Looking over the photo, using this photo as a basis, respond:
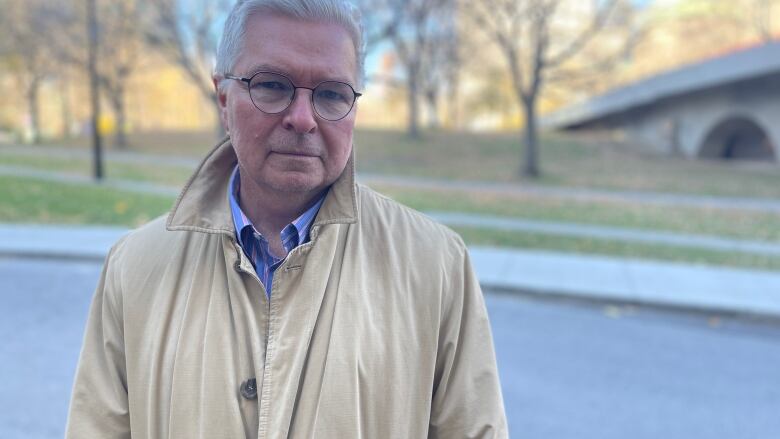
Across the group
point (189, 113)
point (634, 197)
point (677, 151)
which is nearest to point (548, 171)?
point (634, 197)

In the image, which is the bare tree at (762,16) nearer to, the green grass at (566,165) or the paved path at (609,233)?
the green grass at (566,165)

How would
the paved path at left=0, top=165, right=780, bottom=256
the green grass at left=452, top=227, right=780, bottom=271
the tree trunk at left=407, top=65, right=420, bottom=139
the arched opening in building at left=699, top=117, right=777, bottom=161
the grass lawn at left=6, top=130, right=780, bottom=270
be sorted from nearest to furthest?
the green grass at left=452, top=227, right=780, bottom=271 → the paved path at left=0, top=165, right=780, bottom=256 → the grass lawn at left=6, top=130, right=780, bottom=270 → the arched opening in building at left=699, top=117, right=777, bottom=161 → the tree trunk at left=407, top=65, right=420, bottom=139

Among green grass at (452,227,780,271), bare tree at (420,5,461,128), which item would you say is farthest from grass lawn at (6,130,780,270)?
bare tree at (420,5,461,128)

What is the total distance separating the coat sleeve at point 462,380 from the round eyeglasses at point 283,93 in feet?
1.62

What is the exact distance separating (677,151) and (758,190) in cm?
1351

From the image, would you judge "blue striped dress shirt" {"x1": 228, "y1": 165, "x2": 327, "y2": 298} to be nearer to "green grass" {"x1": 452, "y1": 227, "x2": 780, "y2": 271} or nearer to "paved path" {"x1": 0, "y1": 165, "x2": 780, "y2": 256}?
"green grass" {"x1": 452, "y1": 227, "x2": 780, "y2": 271}

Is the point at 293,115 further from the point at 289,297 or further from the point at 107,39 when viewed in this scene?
the point at 107,39

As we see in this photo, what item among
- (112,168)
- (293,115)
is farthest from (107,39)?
(293,115)

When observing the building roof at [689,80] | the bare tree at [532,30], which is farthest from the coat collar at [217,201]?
the building roof at [689,80]

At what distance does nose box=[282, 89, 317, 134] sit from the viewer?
1.52 meters

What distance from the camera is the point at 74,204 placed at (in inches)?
525

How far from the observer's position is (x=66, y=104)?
4509cm

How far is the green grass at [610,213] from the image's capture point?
12430mm

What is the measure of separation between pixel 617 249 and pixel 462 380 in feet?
30.6
